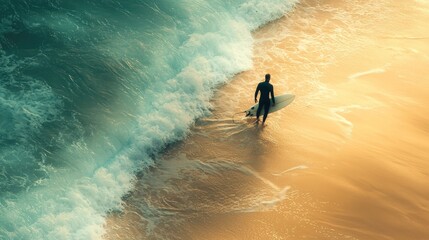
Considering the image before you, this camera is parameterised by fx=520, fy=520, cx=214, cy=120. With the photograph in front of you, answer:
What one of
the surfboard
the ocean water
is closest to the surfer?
the surfboard

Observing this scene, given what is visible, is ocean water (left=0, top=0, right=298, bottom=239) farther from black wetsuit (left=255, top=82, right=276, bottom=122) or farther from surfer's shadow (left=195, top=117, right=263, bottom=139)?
black wetsuit (left=255, top=82, right=276, bottom=122)

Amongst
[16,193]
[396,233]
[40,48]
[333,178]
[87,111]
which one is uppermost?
[40,48]

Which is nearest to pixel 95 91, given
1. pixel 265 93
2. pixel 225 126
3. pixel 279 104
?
pixel 225 126

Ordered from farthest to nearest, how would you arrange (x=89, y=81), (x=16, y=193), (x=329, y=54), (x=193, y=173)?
(x=329, y=54) < (x=89, y=81) < (x=193, y=173) < (x=16, y=193)

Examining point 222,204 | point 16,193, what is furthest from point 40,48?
point 222,204

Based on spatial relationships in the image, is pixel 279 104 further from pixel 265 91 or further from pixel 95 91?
pixel 95 91

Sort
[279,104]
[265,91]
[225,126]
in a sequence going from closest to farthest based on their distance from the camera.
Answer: [265,91] < [225,126] < [279,104]

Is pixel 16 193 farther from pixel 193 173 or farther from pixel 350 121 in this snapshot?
pixel 350 121

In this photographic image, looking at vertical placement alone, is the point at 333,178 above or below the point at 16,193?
below
